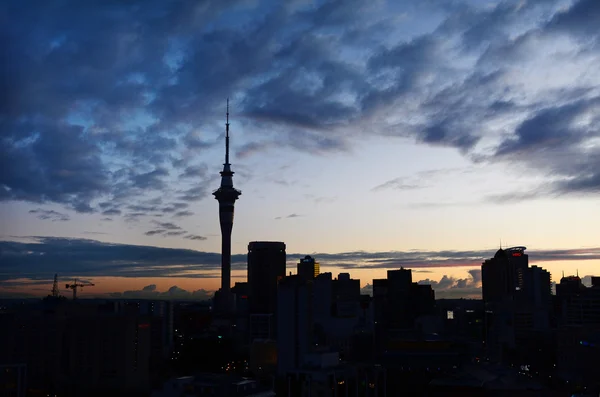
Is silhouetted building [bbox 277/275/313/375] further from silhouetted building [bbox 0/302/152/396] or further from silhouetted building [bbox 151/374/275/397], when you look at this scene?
silhouetted building [bbox 151/374/275/397]

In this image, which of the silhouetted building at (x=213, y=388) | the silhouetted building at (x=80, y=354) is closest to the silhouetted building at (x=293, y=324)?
the silhouetted building at (x=80, y=354)

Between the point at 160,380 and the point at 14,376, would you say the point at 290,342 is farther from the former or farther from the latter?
the point at 14,376

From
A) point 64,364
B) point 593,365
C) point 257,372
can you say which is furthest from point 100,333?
point 593,365

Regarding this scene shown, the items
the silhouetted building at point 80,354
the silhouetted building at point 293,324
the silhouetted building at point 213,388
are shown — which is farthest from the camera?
the silhouetted building at point 293,324

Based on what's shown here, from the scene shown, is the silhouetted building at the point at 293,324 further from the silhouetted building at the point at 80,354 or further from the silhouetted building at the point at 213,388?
the silhouetted building at the point at 213,388

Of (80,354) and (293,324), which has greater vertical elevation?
(293,324)

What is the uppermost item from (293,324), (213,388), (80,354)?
(293,324)

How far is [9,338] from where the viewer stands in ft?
525

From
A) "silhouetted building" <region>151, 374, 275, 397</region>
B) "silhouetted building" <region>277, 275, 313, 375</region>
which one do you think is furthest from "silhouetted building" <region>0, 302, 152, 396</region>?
"silhouetted building" <region>151, 374, 275, 397</region>

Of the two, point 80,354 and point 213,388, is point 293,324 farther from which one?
point 213,388

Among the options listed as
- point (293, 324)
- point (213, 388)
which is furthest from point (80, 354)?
point (213, 388)

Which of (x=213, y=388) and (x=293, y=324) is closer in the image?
(x=213, y=388)

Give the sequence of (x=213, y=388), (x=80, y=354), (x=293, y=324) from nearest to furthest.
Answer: (x=213, y=388) → (x=80, y=354) → (x=293, y=324)

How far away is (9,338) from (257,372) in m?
68.5
